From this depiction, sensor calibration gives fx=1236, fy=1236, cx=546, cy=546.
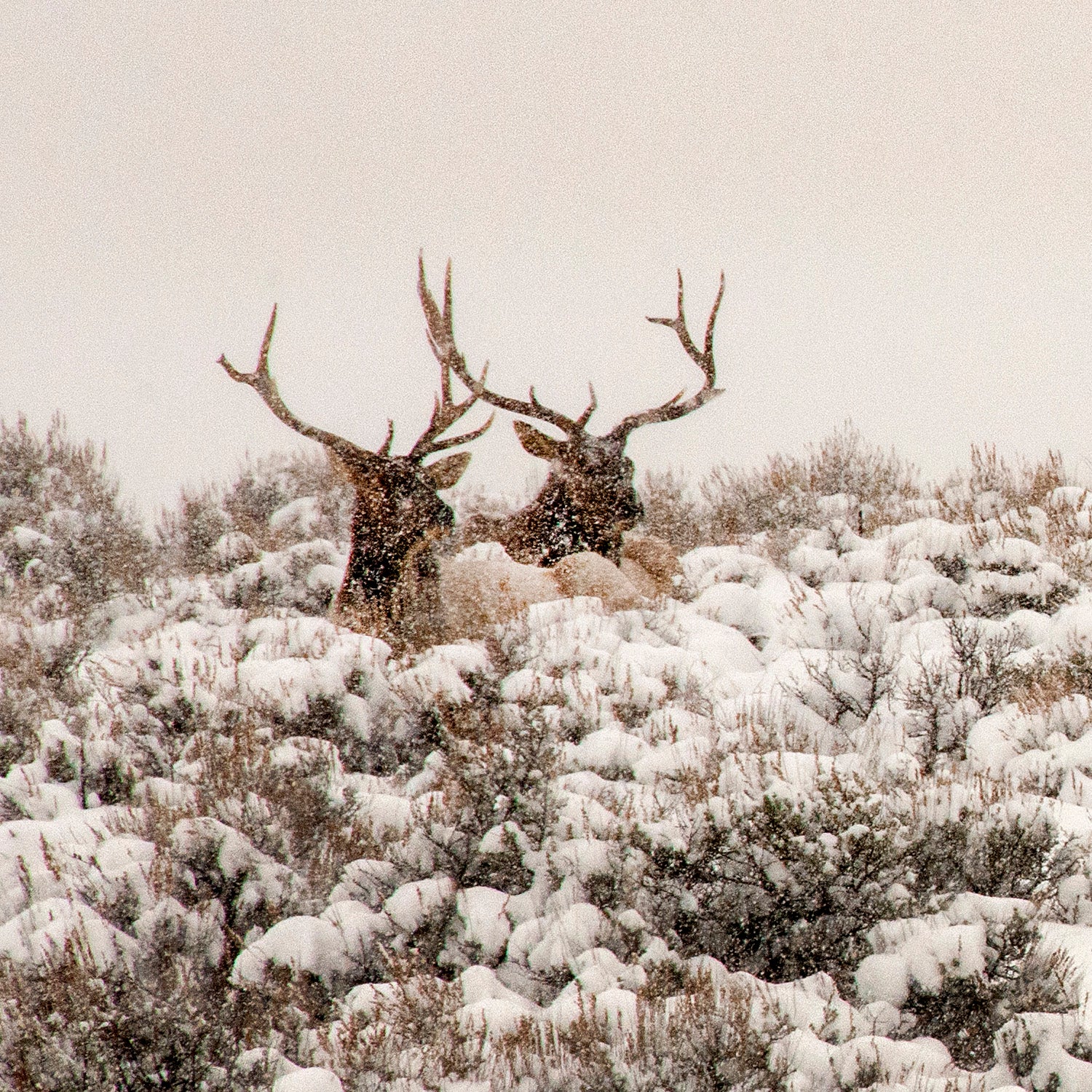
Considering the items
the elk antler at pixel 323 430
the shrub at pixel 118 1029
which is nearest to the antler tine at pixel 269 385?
the elk antler at pixel 323 430

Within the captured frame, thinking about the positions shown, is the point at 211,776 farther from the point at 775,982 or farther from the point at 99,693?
the point at 775,982

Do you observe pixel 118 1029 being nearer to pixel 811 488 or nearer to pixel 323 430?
pixel 323 430

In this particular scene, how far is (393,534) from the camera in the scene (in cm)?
788

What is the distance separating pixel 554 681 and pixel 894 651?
198 cm

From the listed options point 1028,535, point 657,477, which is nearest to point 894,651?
point 1028,535

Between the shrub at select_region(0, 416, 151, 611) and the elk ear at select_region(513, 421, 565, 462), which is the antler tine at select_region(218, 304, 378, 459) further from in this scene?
the shrub at select_region(0, 416, 151, 611)

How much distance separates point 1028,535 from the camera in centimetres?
906

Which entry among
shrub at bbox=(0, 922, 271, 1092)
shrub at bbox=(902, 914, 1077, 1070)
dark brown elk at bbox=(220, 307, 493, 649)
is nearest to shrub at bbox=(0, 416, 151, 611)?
dark brown elk at bbox=(220, 307, 493, 649)

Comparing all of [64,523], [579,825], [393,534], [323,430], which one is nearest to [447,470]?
[393,534]

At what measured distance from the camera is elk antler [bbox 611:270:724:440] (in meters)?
9.54

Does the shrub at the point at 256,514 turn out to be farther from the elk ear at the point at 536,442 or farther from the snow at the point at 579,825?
the snow at the point at 579,825

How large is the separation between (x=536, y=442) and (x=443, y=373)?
901 millimetres

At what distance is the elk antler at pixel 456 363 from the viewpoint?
9164 millimetres

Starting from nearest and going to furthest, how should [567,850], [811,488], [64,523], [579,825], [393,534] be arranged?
[567,850]
[579,825]
[393,534]
[64,523]
[811,488]
